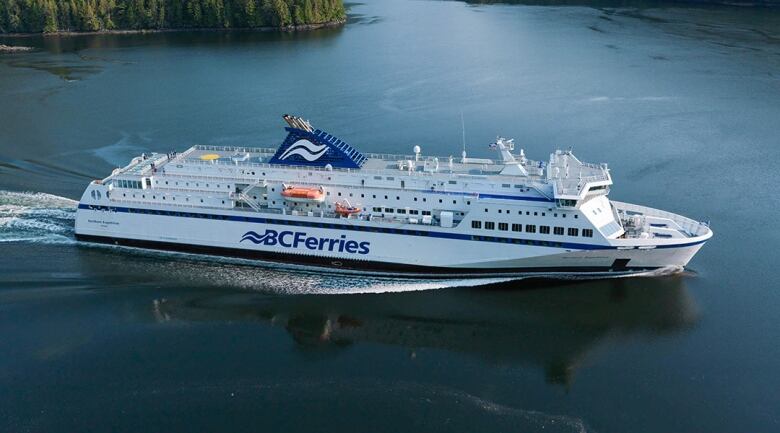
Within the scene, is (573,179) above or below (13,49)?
below

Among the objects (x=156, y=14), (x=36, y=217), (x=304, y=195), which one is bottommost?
(x=36, y=217)

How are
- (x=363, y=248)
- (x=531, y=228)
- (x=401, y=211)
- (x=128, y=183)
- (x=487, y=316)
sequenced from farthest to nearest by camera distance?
1. (x=128, y=183)
2. (x=401, y=211)
3. (x=363, y=248)
4. (x=531, y=228)
5. (x=487, y=316)

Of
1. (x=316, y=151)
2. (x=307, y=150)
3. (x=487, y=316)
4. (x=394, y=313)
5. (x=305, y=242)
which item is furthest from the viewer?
(x=307, y=150)

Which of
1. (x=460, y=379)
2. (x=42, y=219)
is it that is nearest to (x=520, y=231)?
(x=460, y=379)

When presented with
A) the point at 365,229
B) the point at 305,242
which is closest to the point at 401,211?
the point at 365,229

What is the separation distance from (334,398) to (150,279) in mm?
9701

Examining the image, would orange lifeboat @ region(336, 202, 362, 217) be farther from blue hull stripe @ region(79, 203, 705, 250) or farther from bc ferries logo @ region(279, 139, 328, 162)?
bc ferries logo @ region(279, 139, 328, 162)

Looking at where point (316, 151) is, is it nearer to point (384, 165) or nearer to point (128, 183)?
point (384, 165)

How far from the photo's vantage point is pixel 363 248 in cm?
2466

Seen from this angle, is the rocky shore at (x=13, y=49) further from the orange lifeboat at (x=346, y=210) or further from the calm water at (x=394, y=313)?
the orange lifeboat at (x=346, y=210)

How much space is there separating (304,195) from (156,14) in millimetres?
63762

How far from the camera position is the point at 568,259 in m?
23.6

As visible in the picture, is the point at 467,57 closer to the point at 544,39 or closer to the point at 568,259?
the point at 544,39

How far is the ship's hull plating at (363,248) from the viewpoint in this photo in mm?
23578
